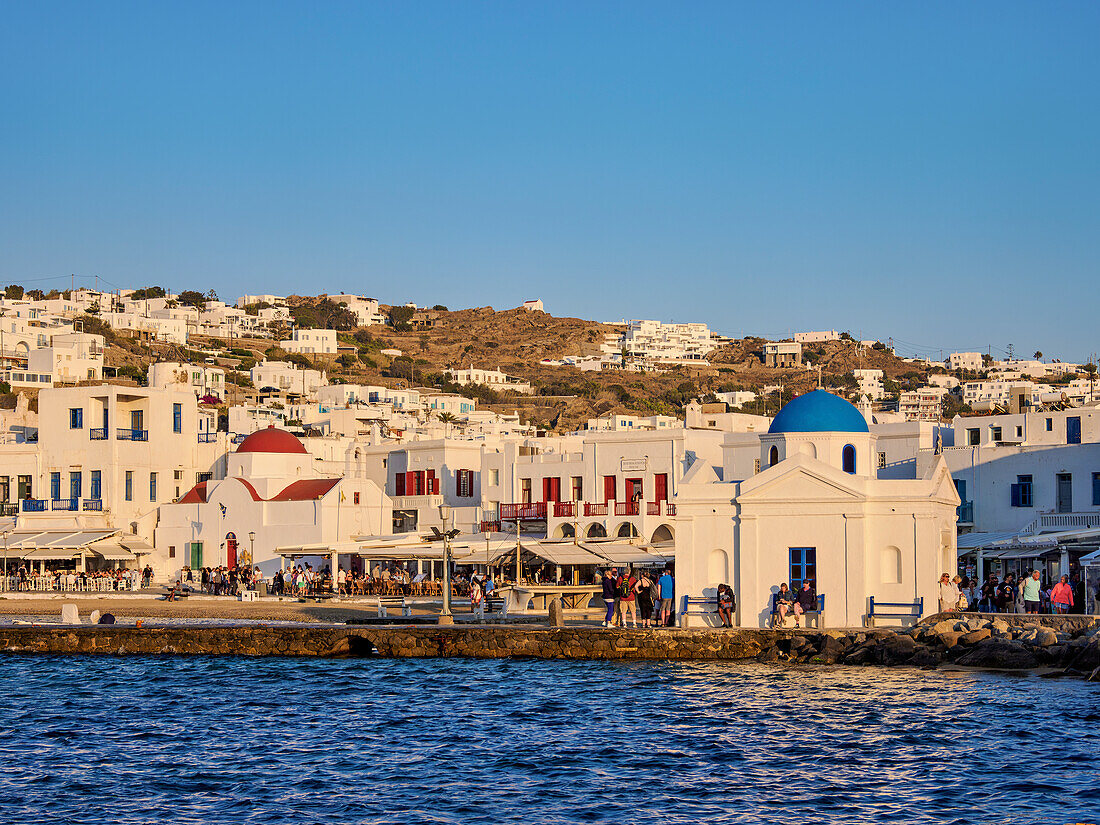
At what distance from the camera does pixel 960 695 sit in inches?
1024

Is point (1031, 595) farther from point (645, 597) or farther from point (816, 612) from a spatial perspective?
point (645, 597)

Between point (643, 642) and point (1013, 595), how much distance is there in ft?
33.7

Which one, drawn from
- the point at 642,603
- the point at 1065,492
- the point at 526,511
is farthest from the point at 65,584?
the point at 1065,492

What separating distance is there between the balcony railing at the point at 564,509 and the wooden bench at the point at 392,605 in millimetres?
7645

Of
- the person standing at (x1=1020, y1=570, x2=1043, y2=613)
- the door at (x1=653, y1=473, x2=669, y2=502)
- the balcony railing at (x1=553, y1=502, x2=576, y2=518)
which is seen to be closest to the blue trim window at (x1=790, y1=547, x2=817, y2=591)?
the person standing at (x1=1020, y1=570, x2=1043, y2=613)

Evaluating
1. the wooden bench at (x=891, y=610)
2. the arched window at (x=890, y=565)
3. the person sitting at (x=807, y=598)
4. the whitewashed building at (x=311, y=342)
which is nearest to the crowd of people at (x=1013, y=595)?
the wooden bench at (x=891, y=610)

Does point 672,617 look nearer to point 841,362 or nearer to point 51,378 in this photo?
point 51,378

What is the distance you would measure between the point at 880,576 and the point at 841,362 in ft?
542

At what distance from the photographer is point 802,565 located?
1229 inches

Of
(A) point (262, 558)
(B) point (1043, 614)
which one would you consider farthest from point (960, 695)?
(A) point (262, 558)

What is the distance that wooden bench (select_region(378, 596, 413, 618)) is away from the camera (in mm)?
36531

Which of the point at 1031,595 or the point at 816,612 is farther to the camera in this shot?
the point at 1031,595

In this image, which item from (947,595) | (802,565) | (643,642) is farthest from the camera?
(643,642)

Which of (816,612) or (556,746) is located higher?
(816,612)
